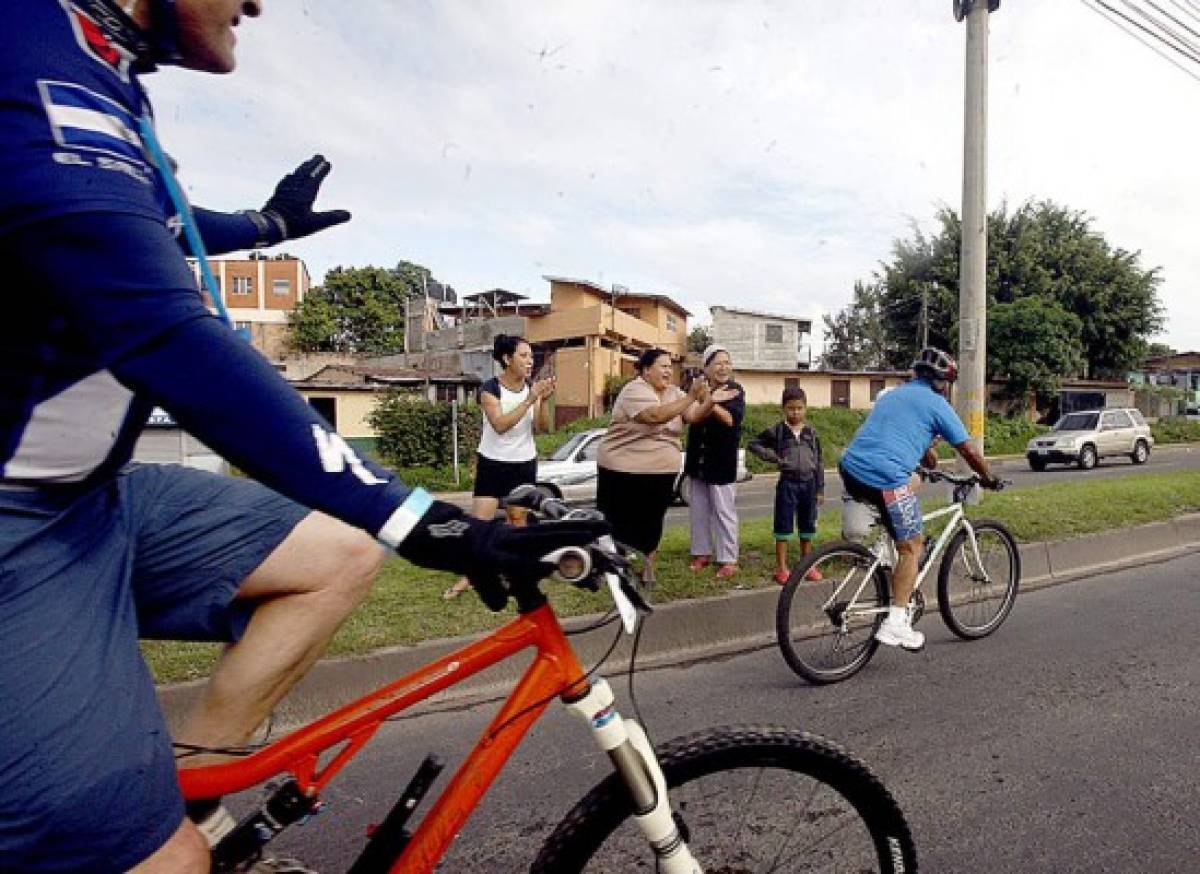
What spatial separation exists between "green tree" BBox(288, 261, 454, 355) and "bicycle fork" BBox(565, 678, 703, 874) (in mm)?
45956

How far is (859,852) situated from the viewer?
1704mm

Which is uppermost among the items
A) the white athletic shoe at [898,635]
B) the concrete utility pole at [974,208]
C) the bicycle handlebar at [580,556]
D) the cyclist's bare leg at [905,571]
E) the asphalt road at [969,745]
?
the concrete utility pole at [974,208]

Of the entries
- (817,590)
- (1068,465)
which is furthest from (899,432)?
(1068,465)

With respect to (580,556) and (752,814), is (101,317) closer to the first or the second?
(580,556)

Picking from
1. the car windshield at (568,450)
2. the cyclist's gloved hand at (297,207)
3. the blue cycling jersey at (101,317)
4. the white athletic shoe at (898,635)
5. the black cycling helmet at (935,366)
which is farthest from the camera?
the car windshield at (568,450)

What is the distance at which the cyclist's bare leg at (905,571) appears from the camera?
4398 millimetres

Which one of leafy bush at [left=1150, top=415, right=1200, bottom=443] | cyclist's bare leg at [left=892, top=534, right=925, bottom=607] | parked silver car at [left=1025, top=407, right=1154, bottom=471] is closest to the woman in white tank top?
cyclist's bare leg at [left=892, top=534, right=925, bottom=607]

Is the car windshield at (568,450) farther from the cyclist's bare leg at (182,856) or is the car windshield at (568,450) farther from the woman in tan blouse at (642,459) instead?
the cyclist's bare leg at (182,856)

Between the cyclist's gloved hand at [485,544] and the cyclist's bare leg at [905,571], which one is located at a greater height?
the cyclist's gloved hand at [485,544]

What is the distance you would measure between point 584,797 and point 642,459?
396cm

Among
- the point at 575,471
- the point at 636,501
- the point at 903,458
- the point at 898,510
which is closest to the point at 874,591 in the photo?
the point at 898,510

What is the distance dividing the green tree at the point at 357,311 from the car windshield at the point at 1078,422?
110 ft

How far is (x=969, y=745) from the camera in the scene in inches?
125

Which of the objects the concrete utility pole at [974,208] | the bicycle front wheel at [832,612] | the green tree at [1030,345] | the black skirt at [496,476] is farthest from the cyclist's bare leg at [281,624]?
the green tree at [1030,345]
